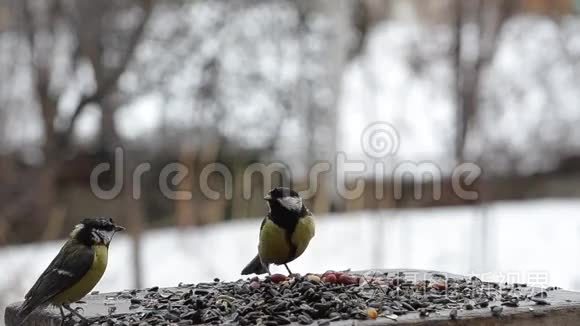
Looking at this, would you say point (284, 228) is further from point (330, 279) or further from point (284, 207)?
point (330, 279)

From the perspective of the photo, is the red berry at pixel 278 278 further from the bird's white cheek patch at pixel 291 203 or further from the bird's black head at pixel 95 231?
the bird's black head at pixel 95 231

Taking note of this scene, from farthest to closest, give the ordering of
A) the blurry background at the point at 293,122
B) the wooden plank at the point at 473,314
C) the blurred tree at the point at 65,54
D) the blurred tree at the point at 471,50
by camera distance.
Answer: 1. the blurred tree at the point at 471,50
2. the blurry background at the point at 293,122
3. the blurred tree at the point at 65,54
4. the wooden plank at the point at 473,314

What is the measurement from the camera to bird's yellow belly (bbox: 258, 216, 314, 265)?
248cm

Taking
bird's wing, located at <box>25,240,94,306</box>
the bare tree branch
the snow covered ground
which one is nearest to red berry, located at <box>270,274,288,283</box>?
bird's wing, located at <box>25,240,94,306</box>

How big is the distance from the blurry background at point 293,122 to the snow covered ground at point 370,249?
0.7 inches

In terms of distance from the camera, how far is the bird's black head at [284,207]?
2.48 meters

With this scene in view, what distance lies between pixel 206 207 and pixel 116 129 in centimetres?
102

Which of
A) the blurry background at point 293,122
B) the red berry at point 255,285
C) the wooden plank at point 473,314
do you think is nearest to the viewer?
the wooden plank at point 473,314

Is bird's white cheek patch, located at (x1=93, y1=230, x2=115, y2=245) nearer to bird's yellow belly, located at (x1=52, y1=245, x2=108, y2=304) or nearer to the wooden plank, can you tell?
bird's yellow belly, located at (x1=52, y1=245, x2=108, y2=304)

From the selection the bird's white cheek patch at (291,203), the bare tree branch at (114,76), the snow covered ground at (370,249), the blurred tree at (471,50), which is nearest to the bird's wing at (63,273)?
the bird's white cheek patch at (291,203)

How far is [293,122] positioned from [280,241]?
3369mm

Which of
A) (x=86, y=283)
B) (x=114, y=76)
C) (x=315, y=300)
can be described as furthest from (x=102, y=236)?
(x=114, y=76)

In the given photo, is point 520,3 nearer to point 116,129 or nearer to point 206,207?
point 206,207

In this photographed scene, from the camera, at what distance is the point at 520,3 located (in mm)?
6133
